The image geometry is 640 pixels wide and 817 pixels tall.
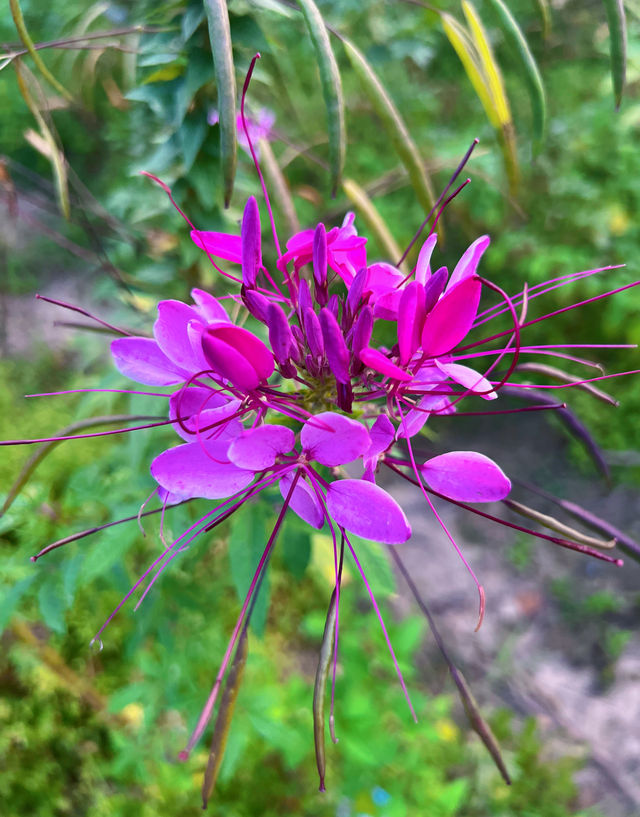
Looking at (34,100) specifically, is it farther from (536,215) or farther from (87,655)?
(536,215)

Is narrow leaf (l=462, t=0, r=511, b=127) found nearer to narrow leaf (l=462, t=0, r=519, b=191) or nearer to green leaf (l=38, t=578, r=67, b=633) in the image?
narrow leaf (l=462, t=0, r=519, b=191)

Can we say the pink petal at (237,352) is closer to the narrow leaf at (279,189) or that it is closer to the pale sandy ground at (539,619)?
the narrow leaf at (279,189)

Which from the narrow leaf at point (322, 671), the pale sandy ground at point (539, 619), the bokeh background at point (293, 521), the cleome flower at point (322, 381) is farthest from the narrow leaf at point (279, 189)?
the pale sandy ground at point (539, 619)

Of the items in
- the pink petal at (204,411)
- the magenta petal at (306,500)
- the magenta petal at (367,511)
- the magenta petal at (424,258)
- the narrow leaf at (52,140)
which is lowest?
the magenta petal at (306,500)

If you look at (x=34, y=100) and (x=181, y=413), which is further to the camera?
(x=34, y=100)

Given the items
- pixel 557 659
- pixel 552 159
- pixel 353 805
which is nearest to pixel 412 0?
pixel 353 805

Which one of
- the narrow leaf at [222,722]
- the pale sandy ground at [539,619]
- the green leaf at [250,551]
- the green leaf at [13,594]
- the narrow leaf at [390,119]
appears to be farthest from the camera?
the pale sandy ground at [539,619]

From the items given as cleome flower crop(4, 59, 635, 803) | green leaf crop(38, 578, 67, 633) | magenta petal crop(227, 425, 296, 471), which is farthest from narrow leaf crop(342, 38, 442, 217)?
green leaf crop(38, 578, 67, 633)
